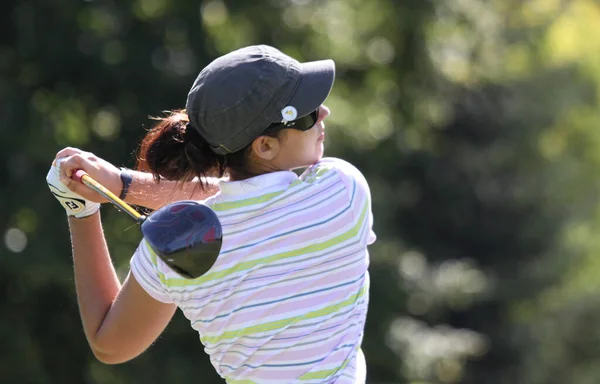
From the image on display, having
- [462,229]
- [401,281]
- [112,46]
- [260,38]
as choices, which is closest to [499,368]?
[462,229]

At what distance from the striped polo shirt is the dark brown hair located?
0.31ft

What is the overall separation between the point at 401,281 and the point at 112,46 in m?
4.19

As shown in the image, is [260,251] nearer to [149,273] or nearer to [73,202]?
[149,273]

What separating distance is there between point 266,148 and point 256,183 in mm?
105

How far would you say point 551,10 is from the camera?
62.3 ft

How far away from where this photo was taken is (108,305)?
2195 mm

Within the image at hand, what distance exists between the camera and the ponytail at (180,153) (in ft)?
7.18

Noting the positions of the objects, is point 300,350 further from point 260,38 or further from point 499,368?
point 499,368

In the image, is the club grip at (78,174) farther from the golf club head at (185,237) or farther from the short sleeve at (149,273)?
the golf club head at (185,237)

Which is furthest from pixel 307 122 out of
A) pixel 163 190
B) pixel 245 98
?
pixel 163 190

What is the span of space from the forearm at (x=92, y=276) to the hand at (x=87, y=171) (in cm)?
7

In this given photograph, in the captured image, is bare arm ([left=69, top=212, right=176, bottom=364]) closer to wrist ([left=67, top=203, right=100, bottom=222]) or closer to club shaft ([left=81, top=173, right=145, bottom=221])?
wrist ([left=67, top=203, right=100, bottom=222])

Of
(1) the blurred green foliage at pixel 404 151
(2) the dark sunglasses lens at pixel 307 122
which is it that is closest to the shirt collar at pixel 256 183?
(2) the dark sunglasses lens at pixel 307 122

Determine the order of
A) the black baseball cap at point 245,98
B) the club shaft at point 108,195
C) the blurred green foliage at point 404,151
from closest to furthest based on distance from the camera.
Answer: the club shaft at point 108,195 < the black baseball cap at point 245,98 < the blurred green foliage at point 404,151
